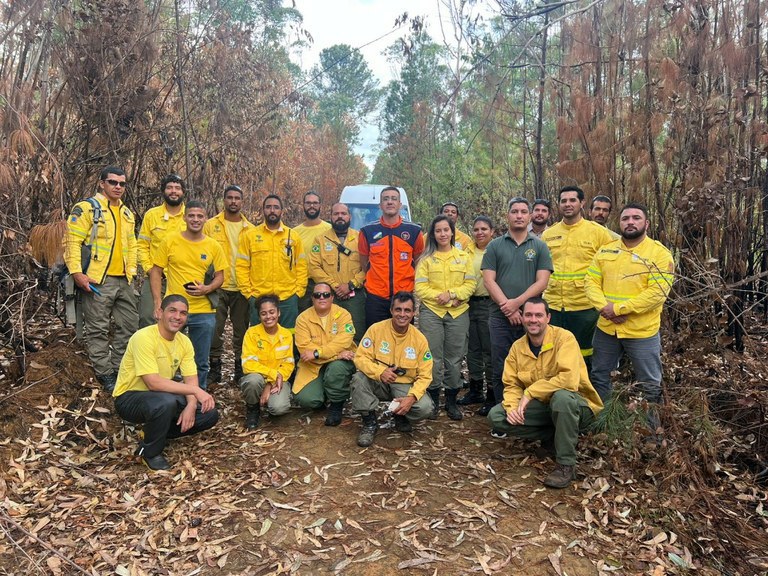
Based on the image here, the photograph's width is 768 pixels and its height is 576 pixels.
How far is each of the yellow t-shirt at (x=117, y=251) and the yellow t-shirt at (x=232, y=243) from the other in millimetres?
987

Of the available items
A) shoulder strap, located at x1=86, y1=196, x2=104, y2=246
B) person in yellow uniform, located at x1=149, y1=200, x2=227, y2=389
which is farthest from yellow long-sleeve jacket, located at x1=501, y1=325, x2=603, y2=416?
shoulder strap, located at x1=86, y1=196, x2=104, y2=246

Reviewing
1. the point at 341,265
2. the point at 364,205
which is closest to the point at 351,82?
the point at 364,205

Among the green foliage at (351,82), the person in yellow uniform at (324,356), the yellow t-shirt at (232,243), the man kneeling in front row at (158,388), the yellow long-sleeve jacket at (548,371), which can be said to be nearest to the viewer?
the yellow long-sleeve jacket at (548,371)

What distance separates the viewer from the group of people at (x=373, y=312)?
385 cm

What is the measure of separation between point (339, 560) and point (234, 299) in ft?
10.5

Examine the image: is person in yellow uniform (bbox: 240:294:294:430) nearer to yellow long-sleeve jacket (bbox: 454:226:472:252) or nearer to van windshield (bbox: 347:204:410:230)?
yellow long-sleeve jacket (bbox: 454:226:472:252)

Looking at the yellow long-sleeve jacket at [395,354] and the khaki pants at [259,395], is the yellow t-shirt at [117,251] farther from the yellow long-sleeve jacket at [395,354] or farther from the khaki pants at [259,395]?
the yellow long-sleeve jacket at [395,354]

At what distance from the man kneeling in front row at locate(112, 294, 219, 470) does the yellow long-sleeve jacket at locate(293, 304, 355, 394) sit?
929 millimetres

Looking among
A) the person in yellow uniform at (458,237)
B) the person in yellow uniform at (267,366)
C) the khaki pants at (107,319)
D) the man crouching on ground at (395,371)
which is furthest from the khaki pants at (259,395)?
the person in yellow uniform at (458,237)

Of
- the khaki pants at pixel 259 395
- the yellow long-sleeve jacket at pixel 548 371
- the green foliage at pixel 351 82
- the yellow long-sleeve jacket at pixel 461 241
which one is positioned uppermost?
the green foliage at pixel 351 82

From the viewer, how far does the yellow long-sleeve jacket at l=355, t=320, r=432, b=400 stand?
435 cm

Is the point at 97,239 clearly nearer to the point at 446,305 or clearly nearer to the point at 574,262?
the point at 446,305

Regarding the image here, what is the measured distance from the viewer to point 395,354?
4410 millimetres

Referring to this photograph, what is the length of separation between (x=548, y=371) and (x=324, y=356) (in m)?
1.91
